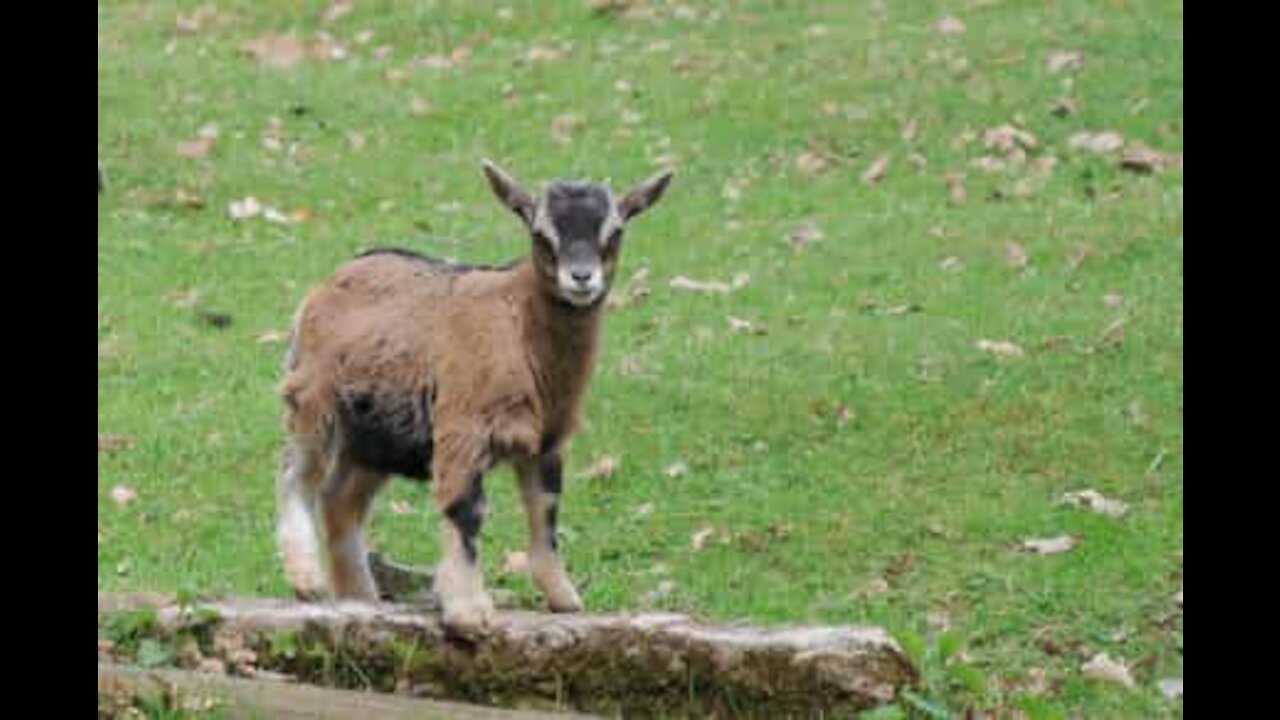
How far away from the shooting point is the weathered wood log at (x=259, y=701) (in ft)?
21.8

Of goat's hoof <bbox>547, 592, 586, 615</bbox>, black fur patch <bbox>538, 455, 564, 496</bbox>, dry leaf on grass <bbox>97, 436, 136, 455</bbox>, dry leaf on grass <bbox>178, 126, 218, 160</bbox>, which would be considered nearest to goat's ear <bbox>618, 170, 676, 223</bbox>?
black fur patch <bbox>538, 455, 564, 496</bbox>

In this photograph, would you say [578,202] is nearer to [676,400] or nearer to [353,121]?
[676,400]

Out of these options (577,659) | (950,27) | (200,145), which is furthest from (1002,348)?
(200,145)

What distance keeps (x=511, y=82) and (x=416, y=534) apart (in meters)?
9.26

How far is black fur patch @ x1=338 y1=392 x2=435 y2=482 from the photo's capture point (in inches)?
311

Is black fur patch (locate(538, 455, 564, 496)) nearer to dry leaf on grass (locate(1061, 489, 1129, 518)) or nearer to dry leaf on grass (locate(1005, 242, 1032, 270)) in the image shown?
dry leaf on grass (locate(1061, 489, 1129, 518))

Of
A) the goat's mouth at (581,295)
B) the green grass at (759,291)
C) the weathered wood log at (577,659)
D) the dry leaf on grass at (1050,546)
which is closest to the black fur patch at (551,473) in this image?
the weathered wood log at (577,659)

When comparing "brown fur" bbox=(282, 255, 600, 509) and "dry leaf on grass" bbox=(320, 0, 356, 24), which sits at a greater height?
"brown fur" bbox=(282, 255, 600, 509)

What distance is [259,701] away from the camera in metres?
6.69

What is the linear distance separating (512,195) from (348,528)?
1.50 metres

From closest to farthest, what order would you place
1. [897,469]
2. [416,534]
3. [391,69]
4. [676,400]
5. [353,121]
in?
[416,534]
[897,469]
[676,400]
[353,121]
[391,69]

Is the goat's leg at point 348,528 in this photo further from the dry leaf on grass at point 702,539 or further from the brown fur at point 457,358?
the dry leaf on grass at point 702,539
